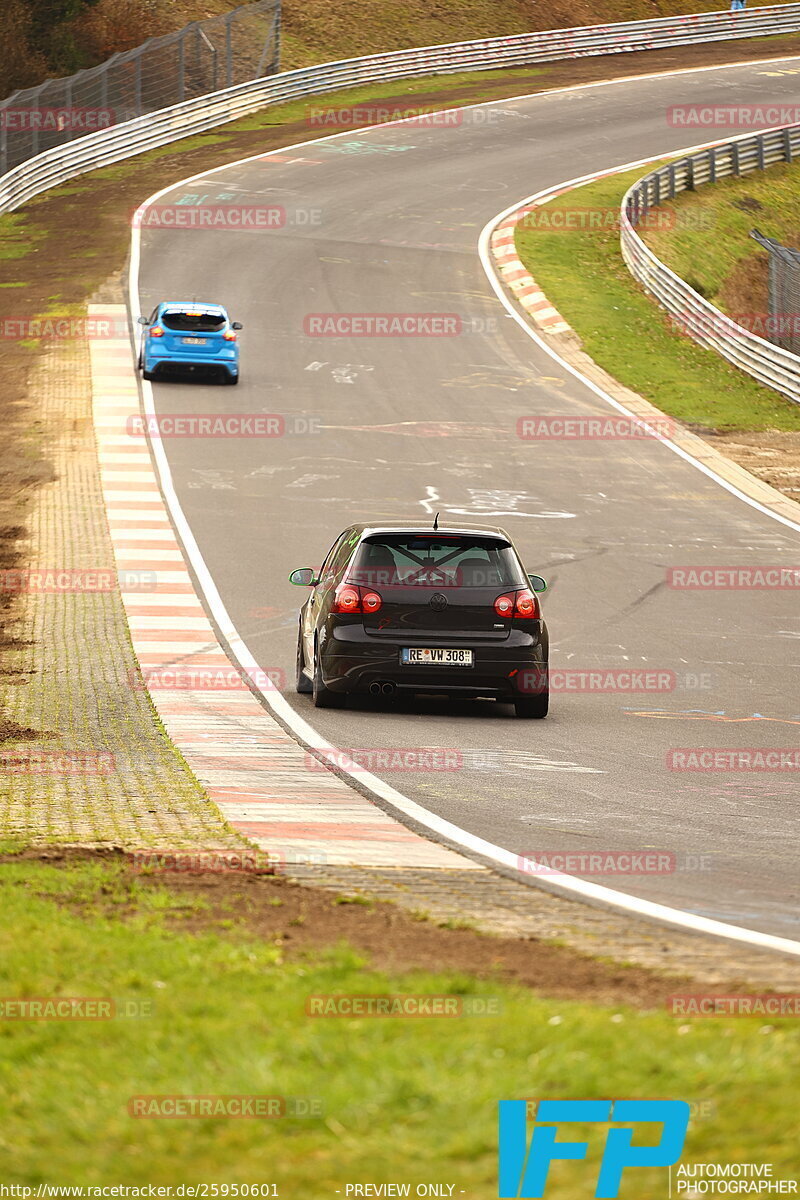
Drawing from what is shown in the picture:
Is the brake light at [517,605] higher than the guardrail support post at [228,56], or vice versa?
the guardrail support post at [228,56]

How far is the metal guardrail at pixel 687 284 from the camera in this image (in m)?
34.0

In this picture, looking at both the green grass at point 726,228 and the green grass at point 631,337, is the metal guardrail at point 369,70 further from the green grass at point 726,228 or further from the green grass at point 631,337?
the green grass at point 726,228

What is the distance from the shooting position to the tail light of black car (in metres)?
13.1

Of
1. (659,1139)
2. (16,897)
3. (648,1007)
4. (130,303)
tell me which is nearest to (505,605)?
(16,897)

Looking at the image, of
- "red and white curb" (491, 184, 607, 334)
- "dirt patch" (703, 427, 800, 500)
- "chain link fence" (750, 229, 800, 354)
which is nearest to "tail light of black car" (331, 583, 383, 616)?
"dirt patch" (703, 427, 800, 500)

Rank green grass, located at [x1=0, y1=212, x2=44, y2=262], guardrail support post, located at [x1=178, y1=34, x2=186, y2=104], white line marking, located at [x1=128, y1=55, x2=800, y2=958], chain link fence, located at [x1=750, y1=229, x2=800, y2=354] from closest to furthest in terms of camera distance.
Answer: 1. white line marking, located at [x1=128, y1=55, x2=800, y2=958]
2. chain link fence, located at [x1=750, y1=229, x2=800, y2=354]
3. green grass, located at [x1=0, y1=212, x2=44, y2=262]
4. guardrail support post, located at [x1=178, y1=34, x2=186, y2=104]

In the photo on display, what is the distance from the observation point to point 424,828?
904 cm

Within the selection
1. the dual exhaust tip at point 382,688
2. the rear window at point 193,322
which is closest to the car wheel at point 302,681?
the dual exhaust tip at point 382,688

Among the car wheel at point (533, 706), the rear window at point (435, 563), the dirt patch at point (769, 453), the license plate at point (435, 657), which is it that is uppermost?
the dirt patch at point (769, 453)

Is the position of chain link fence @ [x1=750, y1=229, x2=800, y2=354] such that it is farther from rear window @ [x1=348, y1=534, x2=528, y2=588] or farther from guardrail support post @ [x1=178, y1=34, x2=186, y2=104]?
guardrail support post @ [x1=178, y1=34, x2=186, y2=104]

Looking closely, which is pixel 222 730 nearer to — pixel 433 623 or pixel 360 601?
pixel 360 601

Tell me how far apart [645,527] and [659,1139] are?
63.5 feet

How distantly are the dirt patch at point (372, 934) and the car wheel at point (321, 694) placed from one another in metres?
5.64

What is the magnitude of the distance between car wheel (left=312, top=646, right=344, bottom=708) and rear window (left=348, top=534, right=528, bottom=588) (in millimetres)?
845
